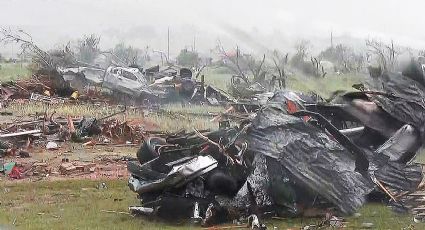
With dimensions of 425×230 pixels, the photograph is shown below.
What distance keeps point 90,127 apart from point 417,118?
994 cm

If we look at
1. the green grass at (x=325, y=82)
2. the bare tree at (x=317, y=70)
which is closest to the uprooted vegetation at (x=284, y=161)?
the green grass at (x=325, y=82)

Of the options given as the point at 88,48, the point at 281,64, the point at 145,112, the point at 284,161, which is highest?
the point at 284,161

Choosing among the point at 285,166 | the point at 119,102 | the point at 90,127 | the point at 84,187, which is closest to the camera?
the point at 285,166

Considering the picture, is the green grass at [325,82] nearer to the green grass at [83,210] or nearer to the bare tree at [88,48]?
the green grass at [83,210]

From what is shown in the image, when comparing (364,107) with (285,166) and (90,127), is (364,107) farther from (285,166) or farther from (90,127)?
(90,127)

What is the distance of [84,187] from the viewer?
10.3 meters

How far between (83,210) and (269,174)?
2724 millimetres

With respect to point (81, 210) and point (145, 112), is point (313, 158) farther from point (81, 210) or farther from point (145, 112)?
point (145, 112)

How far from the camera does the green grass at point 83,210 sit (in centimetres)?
746

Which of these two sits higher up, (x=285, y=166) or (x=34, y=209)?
(x=285, y=166)

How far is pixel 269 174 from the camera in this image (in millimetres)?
7805

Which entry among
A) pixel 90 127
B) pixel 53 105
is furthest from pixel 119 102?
pixel 90 127

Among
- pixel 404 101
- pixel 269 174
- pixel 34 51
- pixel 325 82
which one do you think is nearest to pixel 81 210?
pixel 269 174

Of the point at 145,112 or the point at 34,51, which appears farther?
the point at 34,51
